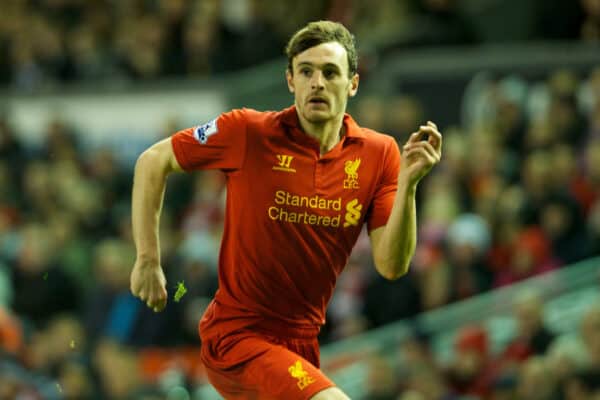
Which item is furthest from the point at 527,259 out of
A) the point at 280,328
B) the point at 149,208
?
the point at 149,208

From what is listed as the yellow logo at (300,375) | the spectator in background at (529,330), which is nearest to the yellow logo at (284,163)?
the yellow logo at (300,375)

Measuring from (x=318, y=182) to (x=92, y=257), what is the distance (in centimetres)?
834

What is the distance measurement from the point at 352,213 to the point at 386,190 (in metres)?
0.22

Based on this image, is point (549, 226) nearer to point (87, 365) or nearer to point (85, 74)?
point (87, 365)

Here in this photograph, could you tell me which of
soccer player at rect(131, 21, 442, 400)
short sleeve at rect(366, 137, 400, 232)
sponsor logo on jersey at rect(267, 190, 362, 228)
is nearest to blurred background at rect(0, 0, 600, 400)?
short sleeve at rect(366, 137, 400, 232)

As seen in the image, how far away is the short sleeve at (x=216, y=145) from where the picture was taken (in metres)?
6.36

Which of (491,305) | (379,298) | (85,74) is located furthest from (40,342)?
(85,74)

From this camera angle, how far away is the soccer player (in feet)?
20.6

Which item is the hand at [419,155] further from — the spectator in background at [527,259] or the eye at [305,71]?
the spectator in background at [527,259]

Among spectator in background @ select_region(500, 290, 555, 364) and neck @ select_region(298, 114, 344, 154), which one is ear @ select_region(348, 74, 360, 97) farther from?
spectator in background @ select_region(500, 290, 555, 364)

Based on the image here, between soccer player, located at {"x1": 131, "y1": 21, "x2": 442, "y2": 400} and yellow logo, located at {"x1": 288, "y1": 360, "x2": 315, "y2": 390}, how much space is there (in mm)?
68

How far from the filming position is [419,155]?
5.96 metres

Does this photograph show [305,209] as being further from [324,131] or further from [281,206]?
[324,131]

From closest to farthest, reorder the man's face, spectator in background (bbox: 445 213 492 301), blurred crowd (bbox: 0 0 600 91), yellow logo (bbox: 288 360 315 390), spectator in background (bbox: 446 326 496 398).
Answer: yellow logo (bbox: 288 360 315 390) < the man's face < spectator in background (bbox: 446 326 496 398) < spectator in background (bbox: 445 213 492 301) < blurred crowd (bbox: 0 0 600 91)
